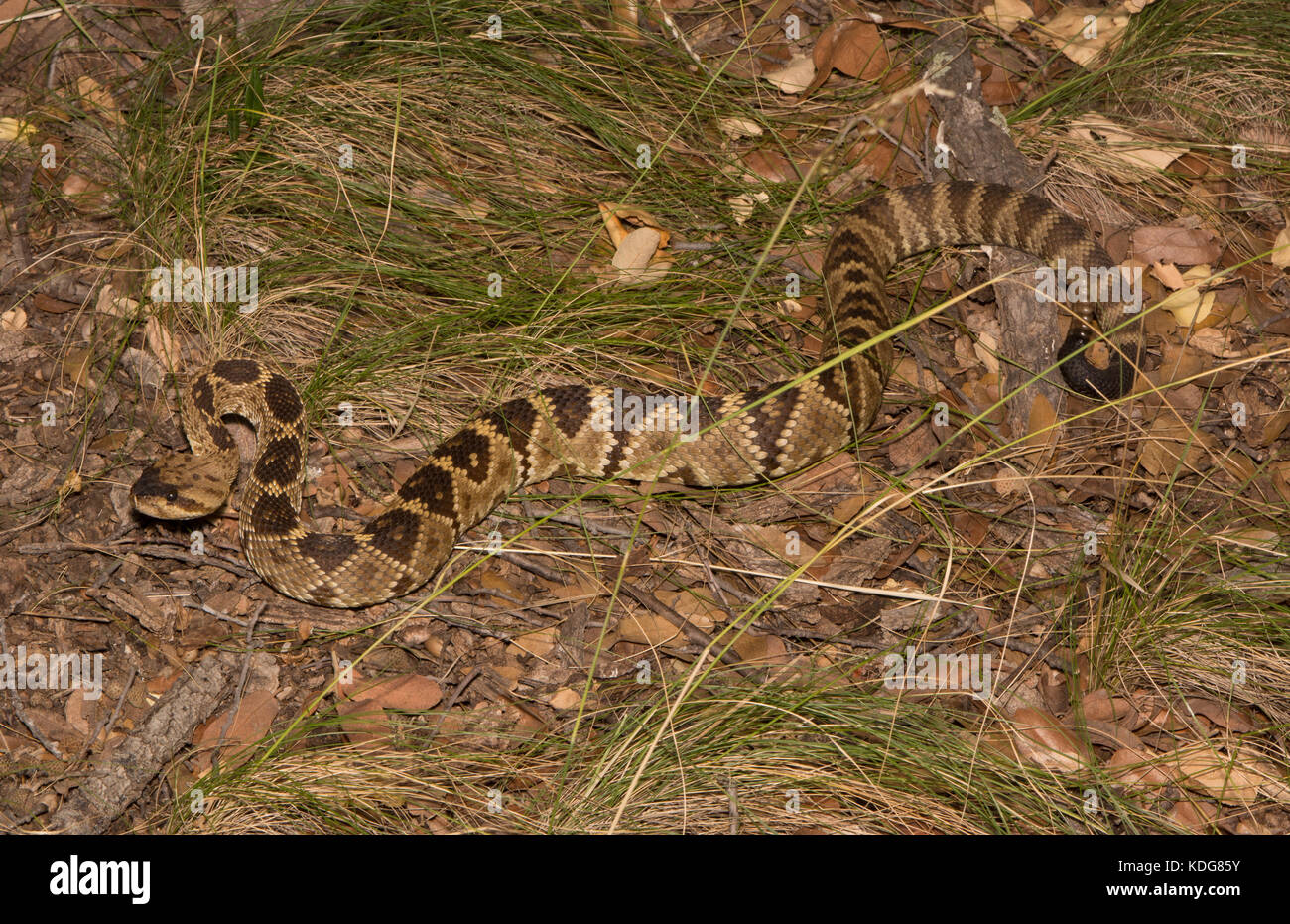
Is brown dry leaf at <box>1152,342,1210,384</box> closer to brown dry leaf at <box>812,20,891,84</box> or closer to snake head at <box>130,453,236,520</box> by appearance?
brown dry leaf at <box>812,20,891,84</box>

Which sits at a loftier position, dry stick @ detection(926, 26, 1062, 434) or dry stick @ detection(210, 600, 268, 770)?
dry stick @ detection(926, 26, 1062, 434)

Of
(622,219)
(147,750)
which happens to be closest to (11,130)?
(622,219)

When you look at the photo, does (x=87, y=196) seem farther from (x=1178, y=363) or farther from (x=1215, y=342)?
(x=1215, y=342)

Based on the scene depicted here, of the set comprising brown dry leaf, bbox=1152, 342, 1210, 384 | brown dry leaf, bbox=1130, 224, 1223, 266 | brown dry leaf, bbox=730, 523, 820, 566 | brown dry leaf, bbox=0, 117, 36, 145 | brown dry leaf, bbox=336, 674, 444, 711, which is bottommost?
brown dry leaf, bbox=336, 674, 444, 711

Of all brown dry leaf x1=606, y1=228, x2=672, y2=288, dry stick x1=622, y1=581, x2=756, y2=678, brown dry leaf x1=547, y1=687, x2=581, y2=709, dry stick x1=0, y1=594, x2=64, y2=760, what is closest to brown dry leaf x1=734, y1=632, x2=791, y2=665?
dry stick x1=622, y1=581, x2=756, y2=678

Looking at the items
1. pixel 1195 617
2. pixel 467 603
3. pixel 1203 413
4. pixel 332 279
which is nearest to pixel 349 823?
pixel 467 603

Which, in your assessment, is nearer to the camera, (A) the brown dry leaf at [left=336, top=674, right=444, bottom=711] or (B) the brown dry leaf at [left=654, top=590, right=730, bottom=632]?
(A) the brown dry leaf at [left=336, top=674, right=444, bottom=711]

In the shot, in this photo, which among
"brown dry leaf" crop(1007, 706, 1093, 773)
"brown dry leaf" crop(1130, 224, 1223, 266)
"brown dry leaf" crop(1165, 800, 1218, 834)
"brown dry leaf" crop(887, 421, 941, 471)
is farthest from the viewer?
"brown dry leaf" crop(1130, 224, 1223, 266)
